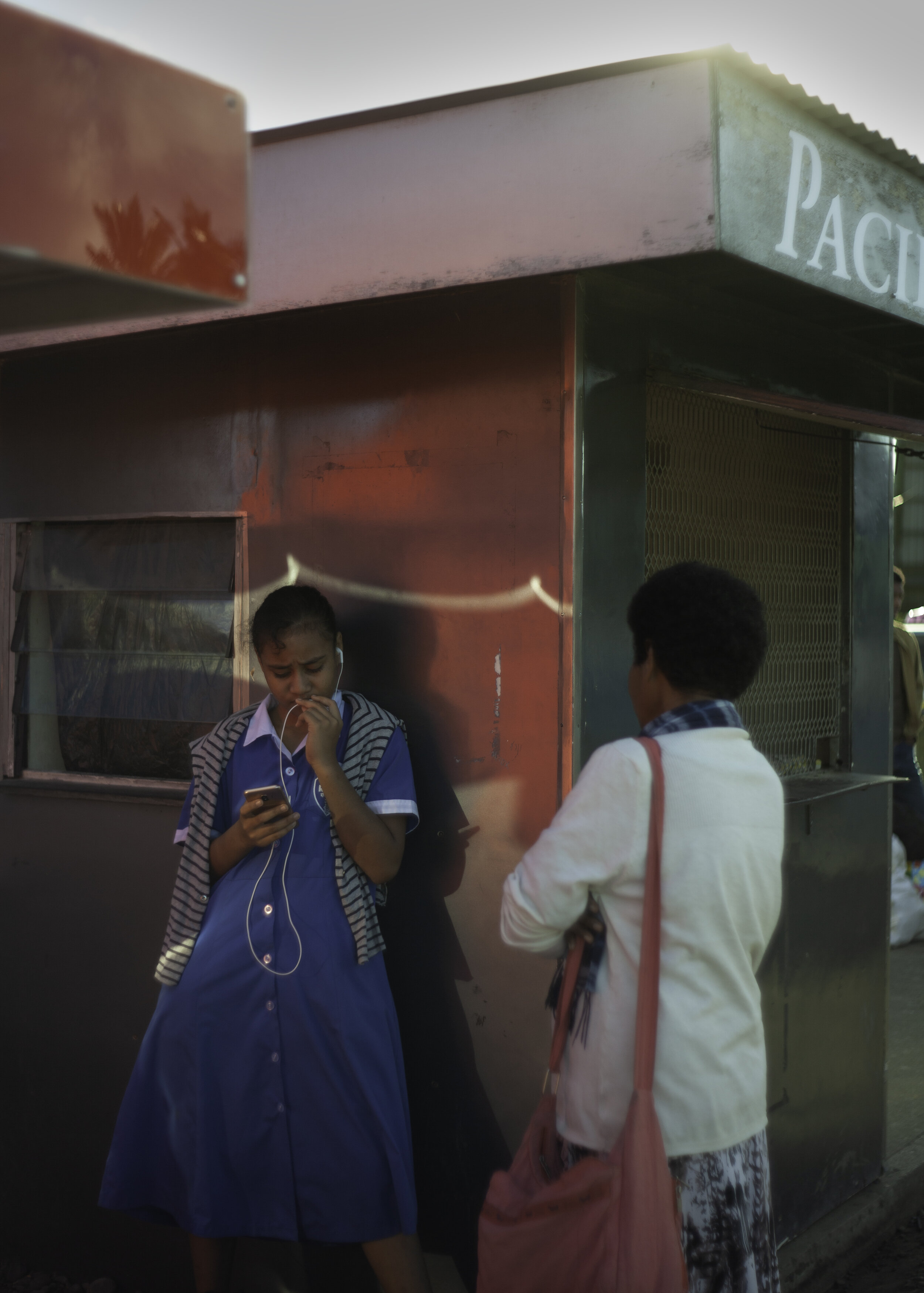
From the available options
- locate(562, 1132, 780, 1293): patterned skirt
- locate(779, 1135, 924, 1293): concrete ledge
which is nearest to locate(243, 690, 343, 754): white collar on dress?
locate(562, 1132, 780, 1293): patterned skirt

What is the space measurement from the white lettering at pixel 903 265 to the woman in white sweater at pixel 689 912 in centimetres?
126

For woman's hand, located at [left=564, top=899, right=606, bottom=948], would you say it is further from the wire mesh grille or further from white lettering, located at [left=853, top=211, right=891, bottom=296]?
white lettering, located at [left=853, top=211, right=891, bottom=296]

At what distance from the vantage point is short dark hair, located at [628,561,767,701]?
2217 mm

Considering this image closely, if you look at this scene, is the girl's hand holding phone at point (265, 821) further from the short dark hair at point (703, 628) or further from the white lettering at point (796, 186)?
the white lettering at point (796, 186)

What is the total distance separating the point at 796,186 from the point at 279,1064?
90.1 inches

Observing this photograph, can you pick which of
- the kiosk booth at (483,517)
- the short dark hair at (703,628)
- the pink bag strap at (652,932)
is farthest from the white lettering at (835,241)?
the pink bag strap at (652,932)

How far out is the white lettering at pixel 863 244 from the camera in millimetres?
2904

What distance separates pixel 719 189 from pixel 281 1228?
2.48 metres

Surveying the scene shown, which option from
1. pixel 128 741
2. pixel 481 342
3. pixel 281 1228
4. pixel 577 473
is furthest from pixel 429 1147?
pixel 481 342

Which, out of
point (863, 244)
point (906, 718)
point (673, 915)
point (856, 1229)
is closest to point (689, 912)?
point (673, 915)

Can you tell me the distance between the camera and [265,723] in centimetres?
307

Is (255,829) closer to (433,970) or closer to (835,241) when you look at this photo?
(433,970)

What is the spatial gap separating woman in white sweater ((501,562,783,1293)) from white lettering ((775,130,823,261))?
0.85 metres

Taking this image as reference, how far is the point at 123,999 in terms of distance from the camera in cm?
369
